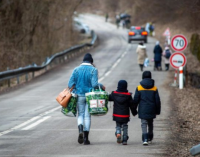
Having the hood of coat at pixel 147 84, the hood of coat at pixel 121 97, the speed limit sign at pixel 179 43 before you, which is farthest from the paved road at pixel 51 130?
the speed limit sign at pixel 179 43

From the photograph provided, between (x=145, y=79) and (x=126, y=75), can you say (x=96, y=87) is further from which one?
(x=126, y=75)

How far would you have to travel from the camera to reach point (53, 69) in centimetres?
3241

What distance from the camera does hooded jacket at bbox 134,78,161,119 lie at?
9.23m

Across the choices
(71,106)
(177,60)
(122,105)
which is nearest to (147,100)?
(122,105)

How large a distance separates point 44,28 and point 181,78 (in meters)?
18.4

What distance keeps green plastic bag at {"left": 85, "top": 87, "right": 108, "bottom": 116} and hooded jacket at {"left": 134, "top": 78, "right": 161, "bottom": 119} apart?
58 centimetres

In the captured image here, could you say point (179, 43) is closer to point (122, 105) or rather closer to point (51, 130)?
point (51, 130)

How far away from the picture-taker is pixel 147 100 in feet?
30.3

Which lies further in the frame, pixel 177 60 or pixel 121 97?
pixel 177 60

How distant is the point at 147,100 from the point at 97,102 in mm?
903

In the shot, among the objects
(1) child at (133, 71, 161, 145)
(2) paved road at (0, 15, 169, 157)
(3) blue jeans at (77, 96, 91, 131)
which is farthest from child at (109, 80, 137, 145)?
(3) blue jeans at (77, 96, 91, 131)

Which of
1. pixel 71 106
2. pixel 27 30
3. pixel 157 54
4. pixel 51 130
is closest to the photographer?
pixel 71 106

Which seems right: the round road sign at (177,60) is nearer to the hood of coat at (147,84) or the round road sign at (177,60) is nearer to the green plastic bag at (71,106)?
the hood of coat at (147,84)

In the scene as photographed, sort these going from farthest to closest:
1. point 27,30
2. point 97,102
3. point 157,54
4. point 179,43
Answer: point 27,30, point 157,54, point 179,43, point 97,102
